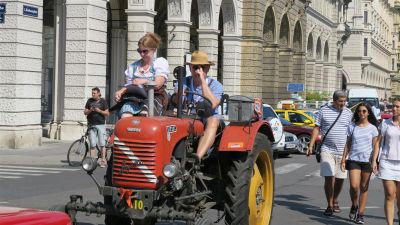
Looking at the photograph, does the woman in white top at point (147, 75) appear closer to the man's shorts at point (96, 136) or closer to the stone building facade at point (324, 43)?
the man's shorts at point (96, 136)

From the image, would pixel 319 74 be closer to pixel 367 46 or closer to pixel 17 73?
pixel 367 46

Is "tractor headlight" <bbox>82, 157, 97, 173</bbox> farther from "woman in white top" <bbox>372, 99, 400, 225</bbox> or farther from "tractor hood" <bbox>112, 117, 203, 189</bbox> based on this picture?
"woman in white top" <bbox>372, 99, 400, 225</bbox>

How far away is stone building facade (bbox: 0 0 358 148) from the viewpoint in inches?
829

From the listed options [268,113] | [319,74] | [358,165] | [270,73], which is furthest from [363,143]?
[319,74]

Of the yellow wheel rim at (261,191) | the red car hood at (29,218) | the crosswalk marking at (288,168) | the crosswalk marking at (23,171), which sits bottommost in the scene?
the crosswalk marking at (288,168)

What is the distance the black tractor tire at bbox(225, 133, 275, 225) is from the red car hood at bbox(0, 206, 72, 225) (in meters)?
3.25

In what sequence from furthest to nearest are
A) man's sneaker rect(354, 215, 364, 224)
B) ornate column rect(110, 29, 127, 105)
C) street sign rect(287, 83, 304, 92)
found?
street sign rect(287, 83, 304, 92), ornate column rect(110, 29, 127, 105), man's sneaker rect(354, 215, 364, 224)

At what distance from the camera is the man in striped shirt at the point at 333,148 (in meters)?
10.8

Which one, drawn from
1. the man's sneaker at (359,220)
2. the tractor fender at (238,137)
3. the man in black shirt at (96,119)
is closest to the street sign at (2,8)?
the man in black shirt at (96,119)

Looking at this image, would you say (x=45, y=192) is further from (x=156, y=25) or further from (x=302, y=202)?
(x=156, y=25)

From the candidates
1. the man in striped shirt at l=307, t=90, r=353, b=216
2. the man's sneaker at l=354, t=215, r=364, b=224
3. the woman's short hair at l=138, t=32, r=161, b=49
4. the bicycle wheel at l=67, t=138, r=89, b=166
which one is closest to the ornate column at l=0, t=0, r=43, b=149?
the bicycle wheel at l=67, t=138, r=89, b=166

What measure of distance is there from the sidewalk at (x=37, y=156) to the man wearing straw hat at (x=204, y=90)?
11.4 m

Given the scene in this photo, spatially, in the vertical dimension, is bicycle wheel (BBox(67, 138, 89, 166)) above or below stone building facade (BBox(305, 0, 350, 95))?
below

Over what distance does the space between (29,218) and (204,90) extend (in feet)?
11.7
